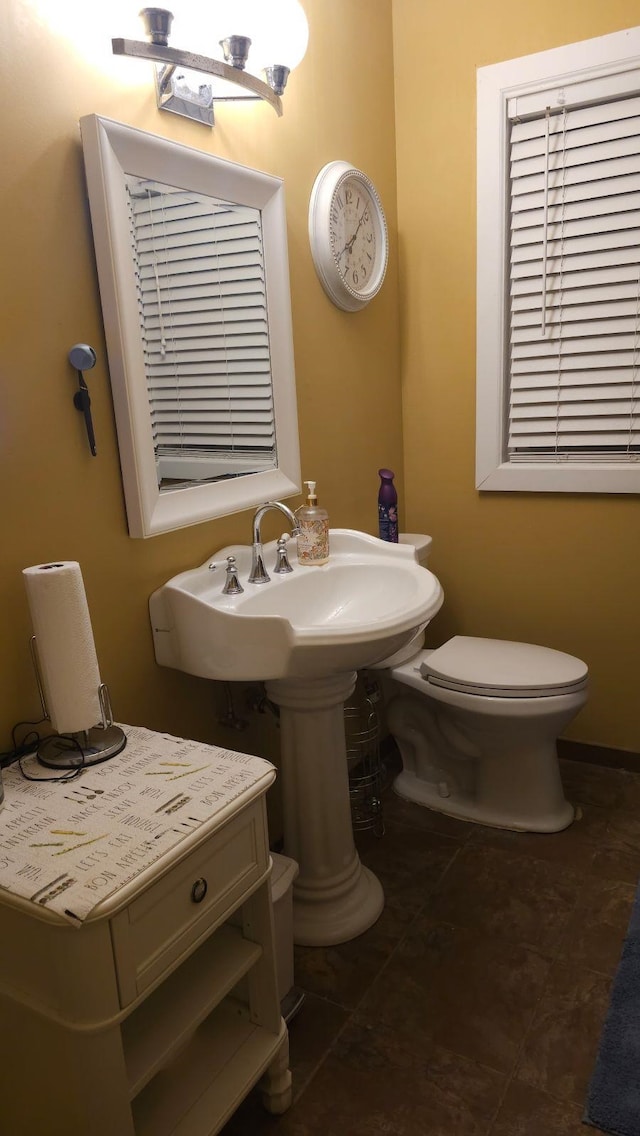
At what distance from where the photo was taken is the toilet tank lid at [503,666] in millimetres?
1954

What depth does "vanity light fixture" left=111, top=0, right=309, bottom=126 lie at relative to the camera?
1264 millimetres

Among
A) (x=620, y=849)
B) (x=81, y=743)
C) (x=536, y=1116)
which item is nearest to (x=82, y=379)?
(x=81, y=743)

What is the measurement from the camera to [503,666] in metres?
2.05

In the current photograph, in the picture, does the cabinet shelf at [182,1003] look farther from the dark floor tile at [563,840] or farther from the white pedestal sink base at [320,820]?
the dark floor tile at [563,840]

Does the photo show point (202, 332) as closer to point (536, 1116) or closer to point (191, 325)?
point (191, 325)

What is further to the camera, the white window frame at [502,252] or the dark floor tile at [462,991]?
the white window frame at [502,252]

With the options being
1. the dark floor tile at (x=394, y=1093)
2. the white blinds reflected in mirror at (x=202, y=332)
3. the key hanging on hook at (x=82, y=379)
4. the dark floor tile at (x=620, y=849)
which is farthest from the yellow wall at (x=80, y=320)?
the dark floor tile at (x=620, y=849)

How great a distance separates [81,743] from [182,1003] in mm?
420

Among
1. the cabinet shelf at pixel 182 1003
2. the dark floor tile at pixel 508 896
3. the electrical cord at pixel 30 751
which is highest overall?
the electrical cord at pixel 30 751

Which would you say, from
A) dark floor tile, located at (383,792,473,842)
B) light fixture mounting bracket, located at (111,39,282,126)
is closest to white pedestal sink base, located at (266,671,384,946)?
dark floor tile, located at (383,792,473,842)

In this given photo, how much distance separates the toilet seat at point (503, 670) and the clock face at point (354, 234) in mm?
1076

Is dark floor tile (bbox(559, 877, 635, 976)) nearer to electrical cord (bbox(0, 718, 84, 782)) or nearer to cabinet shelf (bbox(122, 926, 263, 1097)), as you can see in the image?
cabinet shelf (bbox(122, 926, 263, 1097))

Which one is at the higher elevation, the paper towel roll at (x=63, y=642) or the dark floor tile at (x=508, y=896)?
the paper towel roll at (x=63, y=642)

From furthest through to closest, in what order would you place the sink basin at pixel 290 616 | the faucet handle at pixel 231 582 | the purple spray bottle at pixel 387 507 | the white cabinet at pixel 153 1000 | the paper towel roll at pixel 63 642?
the purple spray bottle at pixel 387 507
the faucet handle at pixel 231 582
the sink basin at pixel 290 616
the paper towel roll at pixel 63 642
the white cabinet at pixel 153 1000
